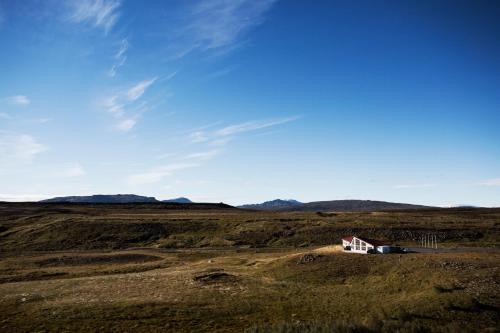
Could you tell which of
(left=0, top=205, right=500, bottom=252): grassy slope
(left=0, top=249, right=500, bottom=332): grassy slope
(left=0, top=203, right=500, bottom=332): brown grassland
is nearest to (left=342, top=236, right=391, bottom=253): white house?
(left=0, top=203, right=500, bottom=332): brown grassland

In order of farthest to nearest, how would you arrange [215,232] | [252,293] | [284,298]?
[215,232] → [252,293] → [284,298]

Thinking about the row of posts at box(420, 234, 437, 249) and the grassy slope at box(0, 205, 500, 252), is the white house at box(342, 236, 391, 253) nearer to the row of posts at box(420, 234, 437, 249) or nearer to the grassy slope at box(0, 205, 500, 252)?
the row of posts at box(420, 234, 437, 249)

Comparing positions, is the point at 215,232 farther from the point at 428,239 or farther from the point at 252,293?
the point at 252,293

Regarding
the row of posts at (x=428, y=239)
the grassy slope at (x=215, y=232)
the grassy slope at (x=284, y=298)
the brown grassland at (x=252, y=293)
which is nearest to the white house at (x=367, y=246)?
the brown grassland at (x=252, y=293)

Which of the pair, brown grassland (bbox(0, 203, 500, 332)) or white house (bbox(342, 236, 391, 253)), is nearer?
brown grassland (bbox(0, 203, 500, 332))

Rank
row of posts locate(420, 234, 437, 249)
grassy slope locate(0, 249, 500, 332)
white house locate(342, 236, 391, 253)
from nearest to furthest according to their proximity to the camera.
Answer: grassy slope locate(0, 249, 500, 332), white house locate(342, 236, 391, 253), row of posts locate(420, 234, 437, 249)

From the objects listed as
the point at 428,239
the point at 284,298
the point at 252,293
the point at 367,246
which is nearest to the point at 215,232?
the point at 428,239

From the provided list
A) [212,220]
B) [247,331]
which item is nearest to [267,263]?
[247,331]

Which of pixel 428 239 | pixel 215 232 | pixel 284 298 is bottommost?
pixel 284 298

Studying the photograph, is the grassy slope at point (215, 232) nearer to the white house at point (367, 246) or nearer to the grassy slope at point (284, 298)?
the white house at point (367, 246)

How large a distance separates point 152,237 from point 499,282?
78675 millimetres

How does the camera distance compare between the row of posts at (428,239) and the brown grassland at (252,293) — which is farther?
the row of posts at (428,239)

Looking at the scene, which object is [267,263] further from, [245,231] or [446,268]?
[245,231]

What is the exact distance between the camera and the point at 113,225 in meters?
107
